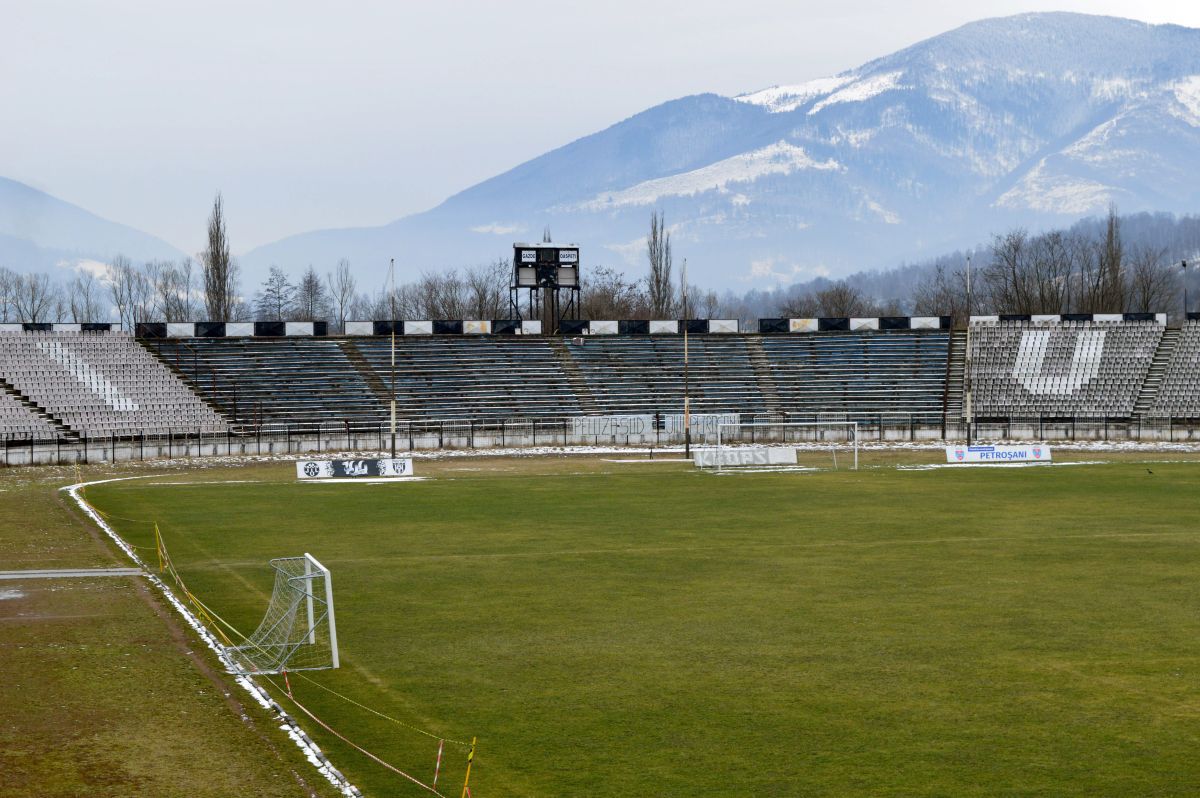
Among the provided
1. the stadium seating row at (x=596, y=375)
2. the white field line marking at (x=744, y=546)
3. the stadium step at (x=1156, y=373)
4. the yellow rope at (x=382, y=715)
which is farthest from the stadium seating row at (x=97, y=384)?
the stadium step at (x=1156, y=373)

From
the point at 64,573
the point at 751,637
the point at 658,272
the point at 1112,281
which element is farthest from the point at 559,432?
the point at 1112,281

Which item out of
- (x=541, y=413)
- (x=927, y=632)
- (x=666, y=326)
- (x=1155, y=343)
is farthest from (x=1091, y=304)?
(x=927, y=632)

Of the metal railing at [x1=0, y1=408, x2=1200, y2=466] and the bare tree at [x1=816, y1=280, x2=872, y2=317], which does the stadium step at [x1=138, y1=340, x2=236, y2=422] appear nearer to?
the metal railing at [x1=0, y1=408, x2=1200, y2=466]

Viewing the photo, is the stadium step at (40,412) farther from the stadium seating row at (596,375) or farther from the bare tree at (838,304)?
the bare tree at (838,304)

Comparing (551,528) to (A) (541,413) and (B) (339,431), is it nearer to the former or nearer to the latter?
(B) (339,431)

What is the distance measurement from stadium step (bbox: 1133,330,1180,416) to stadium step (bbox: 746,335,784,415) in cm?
2270

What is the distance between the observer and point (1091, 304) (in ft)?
438

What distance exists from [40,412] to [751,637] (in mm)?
59979

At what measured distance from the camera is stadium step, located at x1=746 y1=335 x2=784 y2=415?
82562 mm

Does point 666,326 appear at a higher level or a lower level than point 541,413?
higher

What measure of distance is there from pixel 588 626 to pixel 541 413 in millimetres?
58421

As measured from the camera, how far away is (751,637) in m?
21.2

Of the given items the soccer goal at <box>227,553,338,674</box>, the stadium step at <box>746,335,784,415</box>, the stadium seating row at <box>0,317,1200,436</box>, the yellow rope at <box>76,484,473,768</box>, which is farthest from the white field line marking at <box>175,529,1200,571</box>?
the stadium step at <box>746,335,784,415</box>

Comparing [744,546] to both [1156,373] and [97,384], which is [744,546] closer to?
[97,384]
